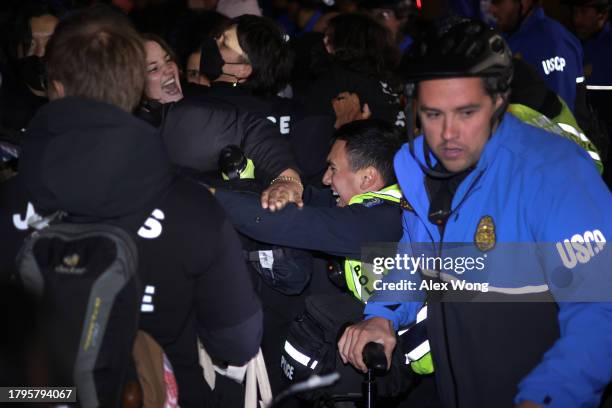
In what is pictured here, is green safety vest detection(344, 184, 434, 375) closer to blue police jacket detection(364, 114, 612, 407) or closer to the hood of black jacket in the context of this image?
blue police jacket detection(364, 114, 612, 407)

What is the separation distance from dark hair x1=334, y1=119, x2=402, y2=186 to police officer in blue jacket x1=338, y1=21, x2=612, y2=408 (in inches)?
39.0

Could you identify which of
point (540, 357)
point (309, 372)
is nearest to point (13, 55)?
point (309, 372)

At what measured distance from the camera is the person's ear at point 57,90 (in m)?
2.58

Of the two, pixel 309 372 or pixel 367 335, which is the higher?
pixel 367 335

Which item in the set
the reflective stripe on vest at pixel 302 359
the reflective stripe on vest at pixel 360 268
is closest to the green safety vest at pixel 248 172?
the reflective stripe on vest at pixel 360 268

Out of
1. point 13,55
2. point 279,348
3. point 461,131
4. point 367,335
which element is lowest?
point 279,348

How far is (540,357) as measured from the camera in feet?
8.59

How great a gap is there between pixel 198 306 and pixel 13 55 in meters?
3.44

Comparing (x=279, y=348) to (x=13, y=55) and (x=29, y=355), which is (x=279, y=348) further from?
(x=13, y=55)

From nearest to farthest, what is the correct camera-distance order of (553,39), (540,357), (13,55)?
(540,357), (13,55), (553,39)

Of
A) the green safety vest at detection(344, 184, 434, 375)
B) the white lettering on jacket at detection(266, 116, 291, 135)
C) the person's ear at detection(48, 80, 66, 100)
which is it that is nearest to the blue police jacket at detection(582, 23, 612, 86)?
the white lettering on jacket at detection(266, 116, 291, 135)

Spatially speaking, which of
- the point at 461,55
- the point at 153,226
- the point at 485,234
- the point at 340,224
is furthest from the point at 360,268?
the point at 153,226

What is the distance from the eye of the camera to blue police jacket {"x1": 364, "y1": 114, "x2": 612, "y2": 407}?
235 cm

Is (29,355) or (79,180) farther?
(79,180)
